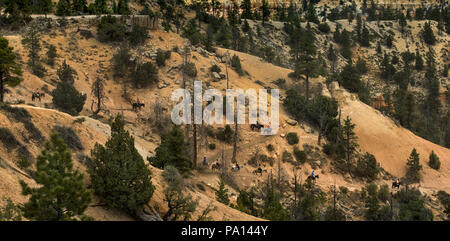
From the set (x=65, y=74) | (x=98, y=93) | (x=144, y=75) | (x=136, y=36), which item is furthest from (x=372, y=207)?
(x=136, y=36)

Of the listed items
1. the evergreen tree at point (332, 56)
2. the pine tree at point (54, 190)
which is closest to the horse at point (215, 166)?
the pine tree at point (54, 190)

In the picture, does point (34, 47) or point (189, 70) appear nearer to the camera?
point (34, 47)

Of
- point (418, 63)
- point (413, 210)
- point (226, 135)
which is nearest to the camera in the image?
point (413, 210)


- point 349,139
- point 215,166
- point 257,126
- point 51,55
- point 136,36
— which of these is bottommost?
point 349,139

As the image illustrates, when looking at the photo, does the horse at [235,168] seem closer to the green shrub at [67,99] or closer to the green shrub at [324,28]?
the green shrub at [67,99]

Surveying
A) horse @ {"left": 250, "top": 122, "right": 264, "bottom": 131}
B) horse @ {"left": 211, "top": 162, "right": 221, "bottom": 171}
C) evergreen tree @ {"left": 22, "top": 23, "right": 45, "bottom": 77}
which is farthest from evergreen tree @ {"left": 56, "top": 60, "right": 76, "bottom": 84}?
horse @ {"left": 250, "top": 122, "right": 264, "bottom": 131}

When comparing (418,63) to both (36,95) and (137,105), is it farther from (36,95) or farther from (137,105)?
(36,95)

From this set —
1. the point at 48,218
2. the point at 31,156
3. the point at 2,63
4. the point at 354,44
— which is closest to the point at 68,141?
the point at 31,156
